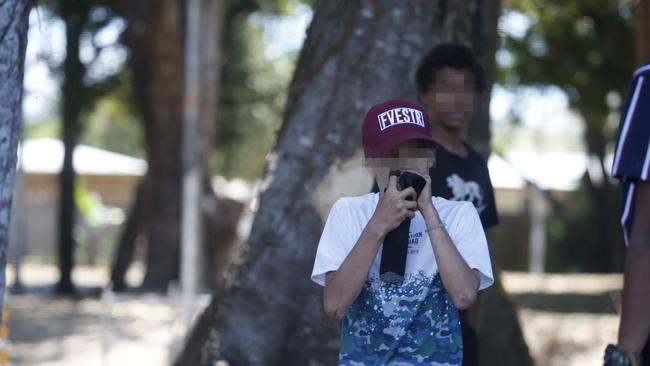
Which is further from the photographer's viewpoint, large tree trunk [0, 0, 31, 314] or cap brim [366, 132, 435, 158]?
large tree trunk [0, 0, 31, 314]

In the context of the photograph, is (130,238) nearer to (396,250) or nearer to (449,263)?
(396,250)

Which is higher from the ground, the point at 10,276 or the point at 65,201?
the point at 65,201

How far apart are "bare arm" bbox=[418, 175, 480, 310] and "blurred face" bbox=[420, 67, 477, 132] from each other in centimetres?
101

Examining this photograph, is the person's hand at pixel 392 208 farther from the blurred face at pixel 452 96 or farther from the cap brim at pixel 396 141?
the blurred face at pixel 452 96

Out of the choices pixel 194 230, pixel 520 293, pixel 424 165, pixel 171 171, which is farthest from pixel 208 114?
pixel 424 165

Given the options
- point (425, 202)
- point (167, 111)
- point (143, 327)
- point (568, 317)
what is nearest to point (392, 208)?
point (425, 202)

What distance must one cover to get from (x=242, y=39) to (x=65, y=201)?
7.53 meters

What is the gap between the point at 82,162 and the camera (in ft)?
132

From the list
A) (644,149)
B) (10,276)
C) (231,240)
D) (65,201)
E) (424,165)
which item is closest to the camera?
(644,149)

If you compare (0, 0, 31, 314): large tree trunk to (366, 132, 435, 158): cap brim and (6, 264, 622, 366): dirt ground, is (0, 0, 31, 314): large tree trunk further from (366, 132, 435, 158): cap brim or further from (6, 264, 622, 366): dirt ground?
(6, 264, 622, 366): dirt ground

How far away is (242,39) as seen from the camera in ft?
89.4

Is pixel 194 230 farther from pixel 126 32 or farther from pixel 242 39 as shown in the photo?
pixel 242 39

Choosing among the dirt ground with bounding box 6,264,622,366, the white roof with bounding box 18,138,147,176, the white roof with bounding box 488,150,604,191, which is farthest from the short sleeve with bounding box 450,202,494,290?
the white roof with bounding box 18,138,147,176

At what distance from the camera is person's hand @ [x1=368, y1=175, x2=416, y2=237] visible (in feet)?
10.2
